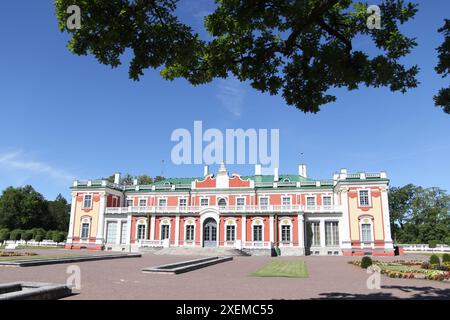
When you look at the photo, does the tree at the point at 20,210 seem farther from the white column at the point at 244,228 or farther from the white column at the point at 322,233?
the white column at the point at 322,233

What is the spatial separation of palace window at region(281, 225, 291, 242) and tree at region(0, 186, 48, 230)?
1778 inches

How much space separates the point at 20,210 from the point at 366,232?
5621 centimetres

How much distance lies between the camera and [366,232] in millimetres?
40000

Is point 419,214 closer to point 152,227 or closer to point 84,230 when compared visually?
point 152,227

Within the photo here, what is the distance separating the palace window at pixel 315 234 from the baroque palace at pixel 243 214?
111mm

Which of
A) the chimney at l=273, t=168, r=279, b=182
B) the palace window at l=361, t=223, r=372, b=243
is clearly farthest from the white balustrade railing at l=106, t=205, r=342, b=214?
the chimney at l=273, t=168, r=279, b=182

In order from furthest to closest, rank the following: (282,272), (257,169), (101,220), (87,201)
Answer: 1. (257,169)
2. (87,201)
3. (101,220)
4. (282,272)

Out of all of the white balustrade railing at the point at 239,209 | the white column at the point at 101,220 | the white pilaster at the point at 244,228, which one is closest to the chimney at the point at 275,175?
the white balustrade railing at the point at 239,209

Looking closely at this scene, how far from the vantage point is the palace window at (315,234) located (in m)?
41.8

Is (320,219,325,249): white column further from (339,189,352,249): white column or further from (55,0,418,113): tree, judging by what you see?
(55,0,418,113): tree

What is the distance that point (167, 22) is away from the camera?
22.5ft

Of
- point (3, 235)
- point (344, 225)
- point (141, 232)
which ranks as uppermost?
point (344, 225)

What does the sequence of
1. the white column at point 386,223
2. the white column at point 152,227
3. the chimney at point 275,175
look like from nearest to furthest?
the white column at point 386,223 < the white column at point 152,227 < the chimney at point 275,175

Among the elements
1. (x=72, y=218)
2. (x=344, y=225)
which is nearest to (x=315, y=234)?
(x=344, y=225)
